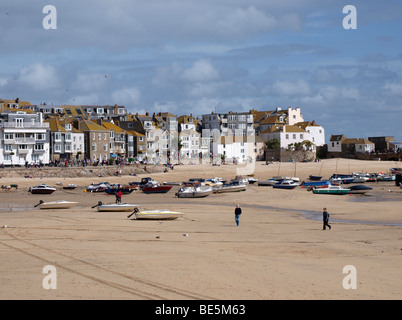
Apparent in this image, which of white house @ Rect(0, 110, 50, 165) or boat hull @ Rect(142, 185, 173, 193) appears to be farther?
white house @ Rect(0, 110, 50, 165)

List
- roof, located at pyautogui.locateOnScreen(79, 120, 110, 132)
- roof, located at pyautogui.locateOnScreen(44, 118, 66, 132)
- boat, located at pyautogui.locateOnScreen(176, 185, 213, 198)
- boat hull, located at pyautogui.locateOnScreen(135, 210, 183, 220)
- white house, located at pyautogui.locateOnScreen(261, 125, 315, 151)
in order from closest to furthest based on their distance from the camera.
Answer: boat hull, located at pyautogui.locateOnScreen(135, 210, 183, 220) → boat, located at pyautogui.locateOnScreen(176, 185, 213, 198) → roof, located at pyautogui.locateOnScreen(44, 118, 66, 132) → roof, located at pyautogui.locateOnScreen(79, 120, 110, 132) → white house, located at pyautogui.locateOnScreen(261, 125, 315, 151)

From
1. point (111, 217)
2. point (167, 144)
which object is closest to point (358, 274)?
point (111, 217)

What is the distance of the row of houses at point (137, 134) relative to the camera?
8181cm

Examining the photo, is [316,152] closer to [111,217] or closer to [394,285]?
[111,217]

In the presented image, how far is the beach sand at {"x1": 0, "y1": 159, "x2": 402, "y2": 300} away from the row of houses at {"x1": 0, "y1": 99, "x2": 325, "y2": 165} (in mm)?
44341

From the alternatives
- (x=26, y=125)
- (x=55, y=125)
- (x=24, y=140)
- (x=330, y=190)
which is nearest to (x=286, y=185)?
(x=330, y=190)

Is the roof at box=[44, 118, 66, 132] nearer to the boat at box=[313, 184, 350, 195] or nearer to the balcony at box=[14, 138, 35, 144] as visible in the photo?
the balcony at box=[14, 138, 35, 144]

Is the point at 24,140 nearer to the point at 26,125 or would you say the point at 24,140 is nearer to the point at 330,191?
the point at 26,125

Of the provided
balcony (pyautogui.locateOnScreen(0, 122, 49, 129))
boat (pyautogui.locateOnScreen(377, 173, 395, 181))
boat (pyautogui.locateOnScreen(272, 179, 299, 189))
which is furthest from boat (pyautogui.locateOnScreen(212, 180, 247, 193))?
balcony (pyautogui.locateOnScreen(0, 122, 49, 129))

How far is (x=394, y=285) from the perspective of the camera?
15773mm

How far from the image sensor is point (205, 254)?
1986cm

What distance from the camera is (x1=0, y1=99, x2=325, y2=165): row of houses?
81812mm

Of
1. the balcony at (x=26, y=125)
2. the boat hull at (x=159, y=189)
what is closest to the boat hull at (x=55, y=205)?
the boat hull at (x=159, y=189)
